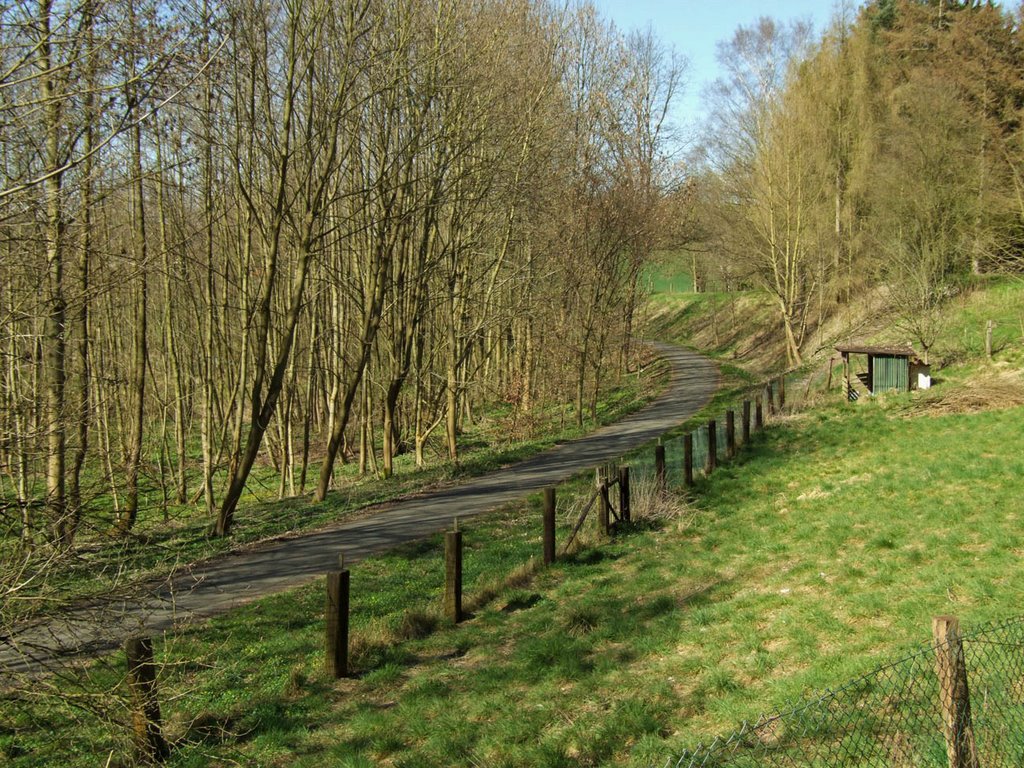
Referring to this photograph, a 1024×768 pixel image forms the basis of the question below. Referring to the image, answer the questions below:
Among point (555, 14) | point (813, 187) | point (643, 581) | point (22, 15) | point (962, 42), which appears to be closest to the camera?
point (22, 15)

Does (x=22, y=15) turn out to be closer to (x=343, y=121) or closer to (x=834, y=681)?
(x=834, y=681)

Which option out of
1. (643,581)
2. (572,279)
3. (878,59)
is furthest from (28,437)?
(878,59)

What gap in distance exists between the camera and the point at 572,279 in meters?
27.1

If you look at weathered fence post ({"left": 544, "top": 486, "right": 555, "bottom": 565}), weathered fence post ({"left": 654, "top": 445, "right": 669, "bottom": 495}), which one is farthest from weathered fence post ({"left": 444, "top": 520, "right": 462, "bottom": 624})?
weathered fence post ({"left": 654, "top": 445, "right": 669, "bottom": 495})

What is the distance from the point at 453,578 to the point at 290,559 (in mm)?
4018

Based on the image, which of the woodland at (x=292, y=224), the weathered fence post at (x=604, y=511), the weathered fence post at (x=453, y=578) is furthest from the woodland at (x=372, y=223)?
the weathered fence post at (x=604, y=511)

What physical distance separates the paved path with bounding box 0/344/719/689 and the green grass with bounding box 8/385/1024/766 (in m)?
0.58

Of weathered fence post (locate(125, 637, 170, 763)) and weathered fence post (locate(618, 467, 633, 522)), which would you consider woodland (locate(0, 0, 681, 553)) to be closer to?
weathered fence post (locate(125, 637, 170, 763))

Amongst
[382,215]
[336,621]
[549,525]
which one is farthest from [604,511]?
[382,215]

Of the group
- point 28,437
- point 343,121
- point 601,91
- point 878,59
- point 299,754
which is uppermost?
point 878,59

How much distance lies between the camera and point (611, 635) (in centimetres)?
848

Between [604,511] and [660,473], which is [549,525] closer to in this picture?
[604,511]

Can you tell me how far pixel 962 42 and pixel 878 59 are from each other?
10327 millimetres

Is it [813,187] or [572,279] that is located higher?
[813,187]
